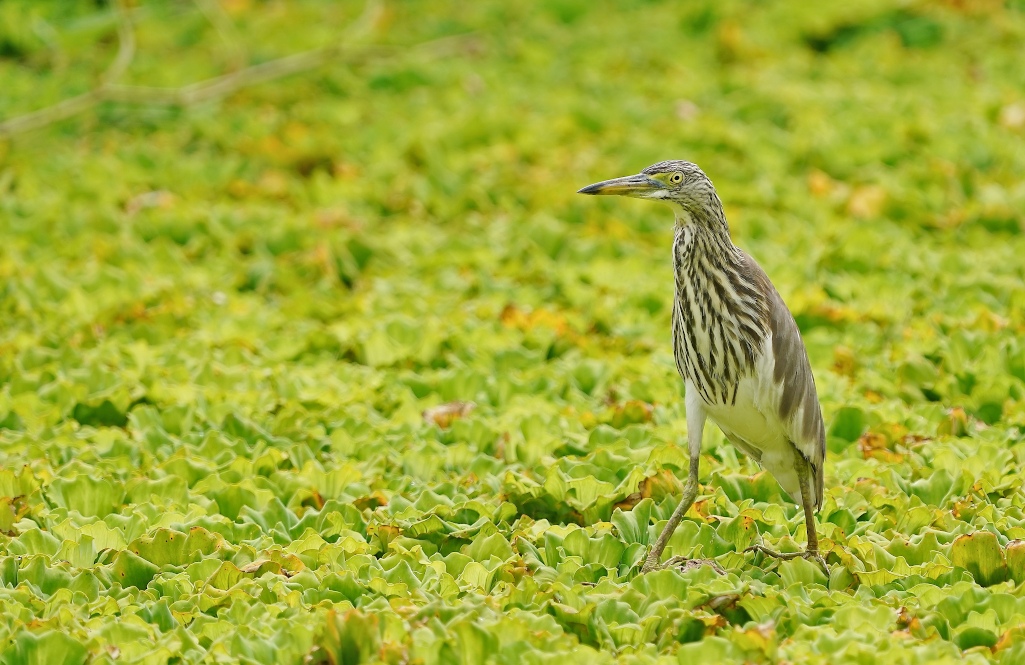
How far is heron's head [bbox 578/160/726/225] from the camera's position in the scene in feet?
14.2

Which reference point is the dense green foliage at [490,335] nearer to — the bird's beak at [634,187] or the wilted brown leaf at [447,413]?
the wilted brown leaf at [447,413]

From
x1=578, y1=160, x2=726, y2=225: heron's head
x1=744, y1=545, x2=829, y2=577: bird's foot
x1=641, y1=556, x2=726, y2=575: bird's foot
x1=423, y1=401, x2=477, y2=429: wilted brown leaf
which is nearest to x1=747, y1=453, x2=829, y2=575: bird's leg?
x1=744, y1=545, x2=829, y2=577: bird's foot

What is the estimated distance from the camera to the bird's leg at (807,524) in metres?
4.16

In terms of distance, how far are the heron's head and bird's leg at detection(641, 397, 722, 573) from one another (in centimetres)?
57

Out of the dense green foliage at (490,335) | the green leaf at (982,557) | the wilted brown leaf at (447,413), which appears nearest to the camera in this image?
the dense green foliage at (490,335)

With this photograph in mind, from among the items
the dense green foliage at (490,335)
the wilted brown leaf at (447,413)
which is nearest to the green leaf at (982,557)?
the dense green foliage at (490,335)

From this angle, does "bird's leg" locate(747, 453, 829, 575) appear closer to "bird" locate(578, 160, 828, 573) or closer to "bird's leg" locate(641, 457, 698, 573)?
"bird" locate(578, 160, 828, 573)

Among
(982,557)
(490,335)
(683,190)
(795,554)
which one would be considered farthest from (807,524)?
(490,335)

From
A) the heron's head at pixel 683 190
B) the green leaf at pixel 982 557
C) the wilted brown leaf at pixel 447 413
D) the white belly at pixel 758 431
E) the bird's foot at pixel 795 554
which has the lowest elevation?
the wilted brown leaf at pixel 447 413

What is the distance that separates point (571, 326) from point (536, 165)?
2.56m

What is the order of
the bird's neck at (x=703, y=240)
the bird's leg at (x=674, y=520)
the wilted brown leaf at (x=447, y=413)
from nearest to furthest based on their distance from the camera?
1. the bird's leg at (x=674, y=520)
2. the bird's neck at (x=703, y=240)
3. the wilted brown leaf at (x=447, y=413)

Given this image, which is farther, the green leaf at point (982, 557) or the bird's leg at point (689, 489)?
the bird's leg at point (689, 489)

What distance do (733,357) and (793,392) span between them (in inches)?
8.9

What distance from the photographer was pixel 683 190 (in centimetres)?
433
